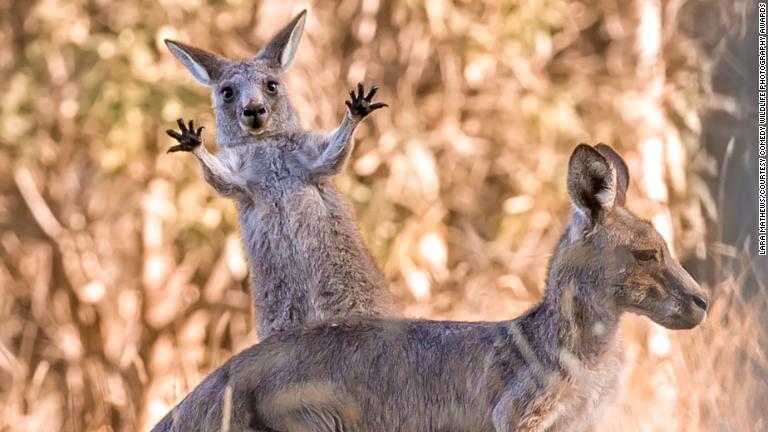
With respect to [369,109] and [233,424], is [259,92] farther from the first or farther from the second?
[233,424]

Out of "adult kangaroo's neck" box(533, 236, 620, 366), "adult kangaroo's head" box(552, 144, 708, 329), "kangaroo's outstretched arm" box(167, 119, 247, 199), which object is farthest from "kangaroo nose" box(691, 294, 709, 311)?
"kangaroo's outstretched arm" box(167, 119, 247, 199)

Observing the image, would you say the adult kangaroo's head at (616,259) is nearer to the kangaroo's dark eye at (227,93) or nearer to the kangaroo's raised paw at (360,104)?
the kangaroo's raised paw at (360,104)

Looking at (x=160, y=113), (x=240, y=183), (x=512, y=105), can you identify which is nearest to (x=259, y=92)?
(x=240, y=183)

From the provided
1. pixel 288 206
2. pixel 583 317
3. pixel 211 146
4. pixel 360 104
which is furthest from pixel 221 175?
pixel 211 146

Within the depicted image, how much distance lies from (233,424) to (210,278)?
14.8 feet

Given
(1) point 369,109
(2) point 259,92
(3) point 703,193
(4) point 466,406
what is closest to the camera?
(4) point 466,406

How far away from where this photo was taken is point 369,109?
5.70m

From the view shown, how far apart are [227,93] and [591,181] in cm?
253

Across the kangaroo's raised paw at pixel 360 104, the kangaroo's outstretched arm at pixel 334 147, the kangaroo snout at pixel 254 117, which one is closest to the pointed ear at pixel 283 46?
the kangaroo snout at pixel 254 117

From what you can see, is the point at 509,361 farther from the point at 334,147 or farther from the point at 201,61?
the point at 201,61

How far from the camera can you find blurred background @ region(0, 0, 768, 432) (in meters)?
8.40

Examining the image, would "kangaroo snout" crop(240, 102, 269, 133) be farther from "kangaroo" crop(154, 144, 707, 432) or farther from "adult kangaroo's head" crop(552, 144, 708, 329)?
"adult kangaroo's head" crop(552, 144, 708, 329)

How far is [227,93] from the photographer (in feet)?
20.8

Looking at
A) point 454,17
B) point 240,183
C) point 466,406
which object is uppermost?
point 454,17
